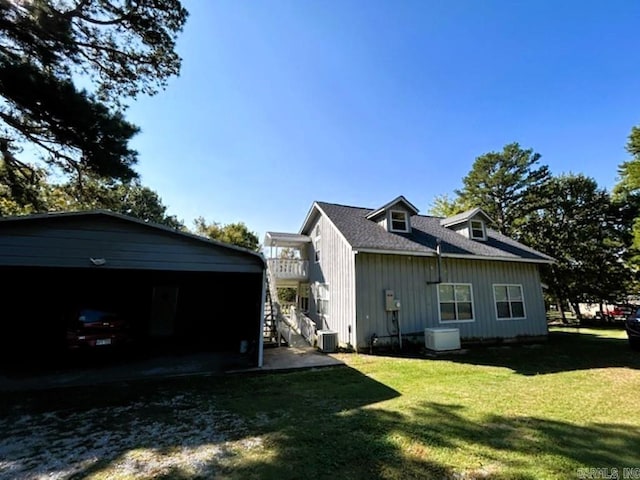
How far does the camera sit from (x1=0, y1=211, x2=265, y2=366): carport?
620cm

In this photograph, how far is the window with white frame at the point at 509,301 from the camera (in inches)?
469

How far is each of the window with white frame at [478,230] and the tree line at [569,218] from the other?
12.1m

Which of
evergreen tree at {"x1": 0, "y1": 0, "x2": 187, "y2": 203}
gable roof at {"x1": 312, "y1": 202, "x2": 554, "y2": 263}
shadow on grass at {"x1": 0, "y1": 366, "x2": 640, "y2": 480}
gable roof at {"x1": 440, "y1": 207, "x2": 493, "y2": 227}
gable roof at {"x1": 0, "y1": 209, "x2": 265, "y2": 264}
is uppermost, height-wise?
evergreen tree at {"x1": 0, "y1": 0, "x2": 187, "y2": 203}

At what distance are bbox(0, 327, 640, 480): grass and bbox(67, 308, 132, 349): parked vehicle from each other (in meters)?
2.32

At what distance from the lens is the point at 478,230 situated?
44.9ft

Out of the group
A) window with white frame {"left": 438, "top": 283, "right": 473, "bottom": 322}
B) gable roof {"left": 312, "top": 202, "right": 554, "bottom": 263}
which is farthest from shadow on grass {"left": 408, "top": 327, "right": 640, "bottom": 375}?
gable roof {"left": 312, "top": 202, "right": 554, "bottom": 263}

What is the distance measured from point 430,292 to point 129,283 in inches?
465

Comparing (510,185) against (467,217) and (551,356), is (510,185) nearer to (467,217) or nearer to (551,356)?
(467,217)

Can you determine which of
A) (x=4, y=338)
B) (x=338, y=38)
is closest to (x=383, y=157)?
(x=338, y=38)

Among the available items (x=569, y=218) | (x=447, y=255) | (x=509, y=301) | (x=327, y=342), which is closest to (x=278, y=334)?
(x=327, y=342)

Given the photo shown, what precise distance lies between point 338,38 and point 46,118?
8.89m

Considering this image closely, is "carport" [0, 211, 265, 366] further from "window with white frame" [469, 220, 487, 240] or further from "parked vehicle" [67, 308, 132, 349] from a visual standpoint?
"window with white frame" [469, 220, 487, 240]

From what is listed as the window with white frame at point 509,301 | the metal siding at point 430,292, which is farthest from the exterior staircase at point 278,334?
the window with white frame at point 509,301

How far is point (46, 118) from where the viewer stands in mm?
8555
